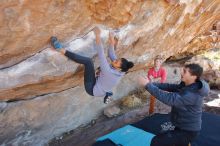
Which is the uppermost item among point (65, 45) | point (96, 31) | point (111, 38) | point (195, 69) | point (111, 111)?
point (96, 31)

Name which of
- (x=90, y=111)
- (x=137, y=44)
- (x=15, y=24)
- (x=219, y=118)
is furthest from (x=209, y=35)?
(x=15, y=24)

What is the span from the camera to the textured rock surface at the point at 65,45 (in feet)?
15.5

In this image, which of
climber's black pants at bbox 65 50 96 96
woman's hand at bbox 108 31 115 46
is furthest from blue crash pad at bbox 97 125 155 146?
woman's hand at bbox 108 31 115 46

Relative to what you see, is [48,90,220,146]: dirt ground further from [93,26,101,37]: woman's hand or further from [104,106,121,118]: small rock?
[93,26,101,37]: woman's hand

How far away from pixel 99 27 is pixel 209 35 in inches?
236

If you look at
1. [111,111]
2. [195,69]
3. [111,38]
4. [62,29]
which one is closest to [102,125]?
[111,111]

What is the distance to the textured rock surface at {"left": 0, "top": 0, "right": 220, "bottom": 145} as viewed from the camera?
187 inches

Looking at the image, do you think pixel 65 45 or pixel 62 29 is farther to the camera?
pixel 65 45

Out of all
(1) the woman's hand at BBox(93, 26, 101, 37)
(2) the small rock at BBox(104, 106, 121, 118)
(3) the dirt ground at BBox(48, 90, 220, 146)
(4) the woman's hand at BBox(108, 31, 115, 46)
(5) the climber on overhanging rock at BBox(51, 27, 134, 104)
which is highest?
(1) the woman's hand at BBox(93, 26, 101, 37)

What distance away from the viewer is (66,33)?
5.23 metres

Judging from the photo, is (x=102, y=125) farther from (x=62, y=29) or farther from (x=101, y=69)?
(x=62, y=29)

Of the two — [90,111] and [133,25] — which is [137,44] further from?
[90,111]

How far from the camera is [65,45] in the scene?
5395 mm

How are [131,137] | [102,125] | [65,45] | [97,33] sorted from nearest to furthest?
[65,45]
[97,33]
[131,137]
[102,125]
